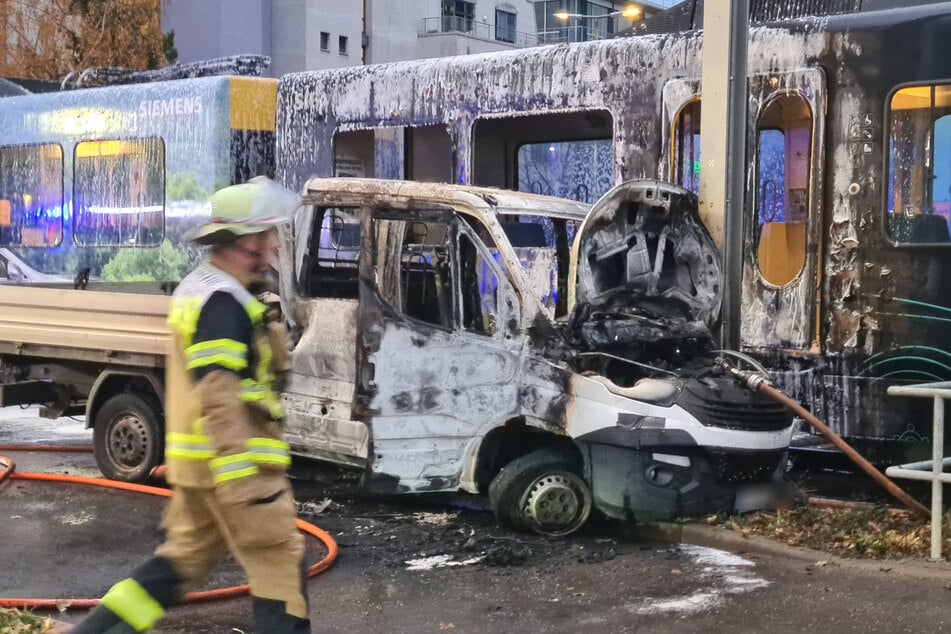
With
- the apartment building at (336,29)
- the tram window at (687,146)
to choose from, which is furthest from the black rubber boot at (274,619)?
the apartment building at (336,29)

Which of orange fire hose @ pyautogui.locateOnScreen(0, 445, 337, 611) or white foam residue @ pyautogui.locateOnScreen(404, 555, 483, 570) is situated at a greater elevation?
orange fire hose @ pyautogui.locateOnScreen(0, 445, 337, 611)

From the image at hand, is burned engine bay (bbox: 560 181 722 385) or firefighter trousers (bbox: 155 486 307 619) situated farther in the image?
burned engine bay (bbox: 560 181 722 385)

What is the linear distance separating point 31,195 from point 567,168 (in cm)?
646

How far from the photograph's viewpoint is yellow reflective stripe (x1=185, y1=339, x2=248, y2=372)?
425cm

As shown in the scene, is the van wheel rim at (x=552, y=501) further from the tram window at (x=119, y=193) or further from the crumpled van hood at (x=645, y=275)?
the tram window at (x=119, y=193)

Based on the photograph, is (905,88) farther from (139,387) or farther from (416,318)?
(139,387)

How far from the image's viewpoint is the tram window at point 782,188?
9.62 metres

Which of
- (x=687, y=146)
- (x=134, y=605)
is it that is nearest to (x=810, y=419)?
(x=687, y=146)

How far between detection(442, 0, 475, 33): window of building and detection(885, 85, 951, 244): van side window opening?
134 ft

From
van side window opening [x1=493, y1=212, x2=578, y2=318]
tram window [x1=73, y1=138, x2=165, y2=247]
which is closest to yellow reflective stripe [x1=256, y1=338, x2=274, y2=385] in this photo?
van side window opening [x1=493, y1=212, x2=578, y2=318]

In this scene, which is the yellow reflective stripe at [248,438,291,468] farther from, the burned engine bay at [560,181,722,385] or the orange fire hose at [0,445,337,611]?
the burned engine bay at [560,181,722,385]

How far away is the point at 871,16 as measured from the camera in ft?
29.0

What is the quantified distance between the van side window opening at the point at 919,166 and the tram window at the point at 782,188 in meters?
0.87

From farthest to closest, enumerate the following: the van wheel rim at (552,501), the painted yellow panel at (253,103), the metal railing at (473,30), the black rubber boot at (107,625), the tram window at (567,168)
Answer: the metal railing at (473,30), the painted yellow panel at (253,103), the tram window at (567,168), the van wheel rim at (552,501), the black rubber boot at (107,625)
